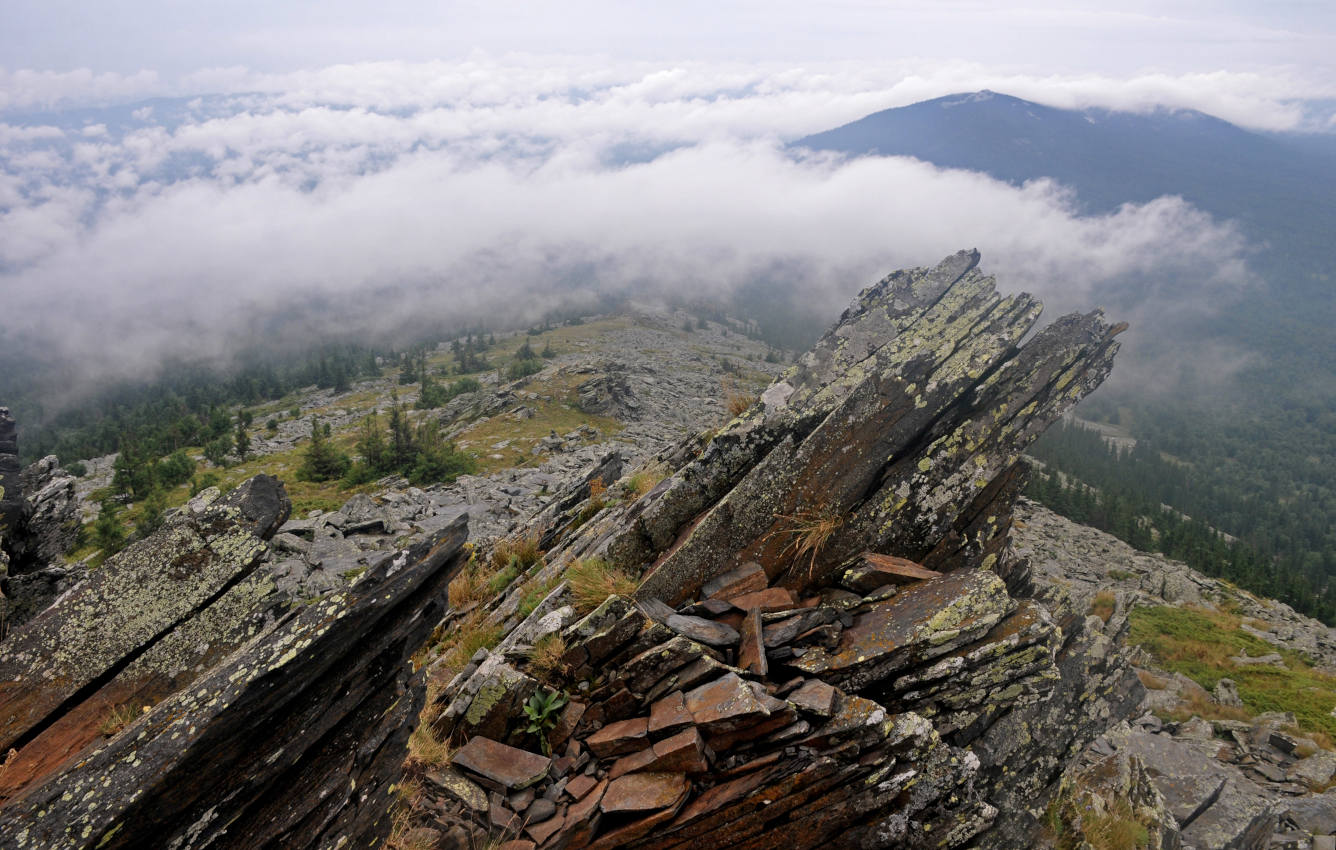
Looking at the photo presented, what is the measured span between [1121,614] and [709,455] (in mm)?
22634

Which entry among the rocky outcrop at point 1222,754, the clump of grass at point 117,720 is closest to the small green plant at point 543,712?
the clump of grass at point 117,720

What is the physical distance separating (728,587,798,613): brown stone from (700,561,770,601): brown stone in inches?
7.5

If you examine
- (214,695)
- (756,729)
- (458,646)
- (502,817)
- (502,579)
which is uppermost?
(214,695)

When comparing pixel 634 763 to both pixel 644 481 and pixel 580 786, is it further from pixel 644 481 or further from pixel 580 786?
pixel 644 481

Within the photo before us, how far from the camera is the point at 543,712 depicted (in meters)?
9.06

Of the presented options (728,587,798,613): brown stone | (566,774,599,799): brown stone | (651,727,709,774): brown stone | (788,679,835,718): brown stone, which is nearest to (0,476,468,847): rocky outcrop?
(566,774,599,799): brown stone

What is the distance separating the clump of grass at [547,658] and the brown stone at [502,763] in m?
1.07

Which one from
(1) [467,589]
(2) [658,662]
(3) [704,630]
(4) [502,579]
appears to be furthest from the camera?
(4) [502,579]

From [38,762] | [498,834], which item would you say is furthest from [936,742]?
[38,762]

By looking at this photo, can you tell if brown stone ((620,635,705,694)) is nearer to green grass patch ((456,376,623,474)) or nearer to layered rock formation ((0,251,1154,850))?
layered rock formation ((0,251,1154,850))

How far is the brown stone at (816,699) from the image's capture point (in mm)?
8164

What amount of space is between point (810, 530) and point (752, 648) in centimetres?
294

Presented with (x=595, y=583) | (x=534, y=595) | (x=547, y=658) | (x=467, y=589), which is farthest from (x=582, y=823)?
(x=467, y=589)

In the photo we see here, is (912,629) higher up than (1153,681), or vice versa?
(912,629)
